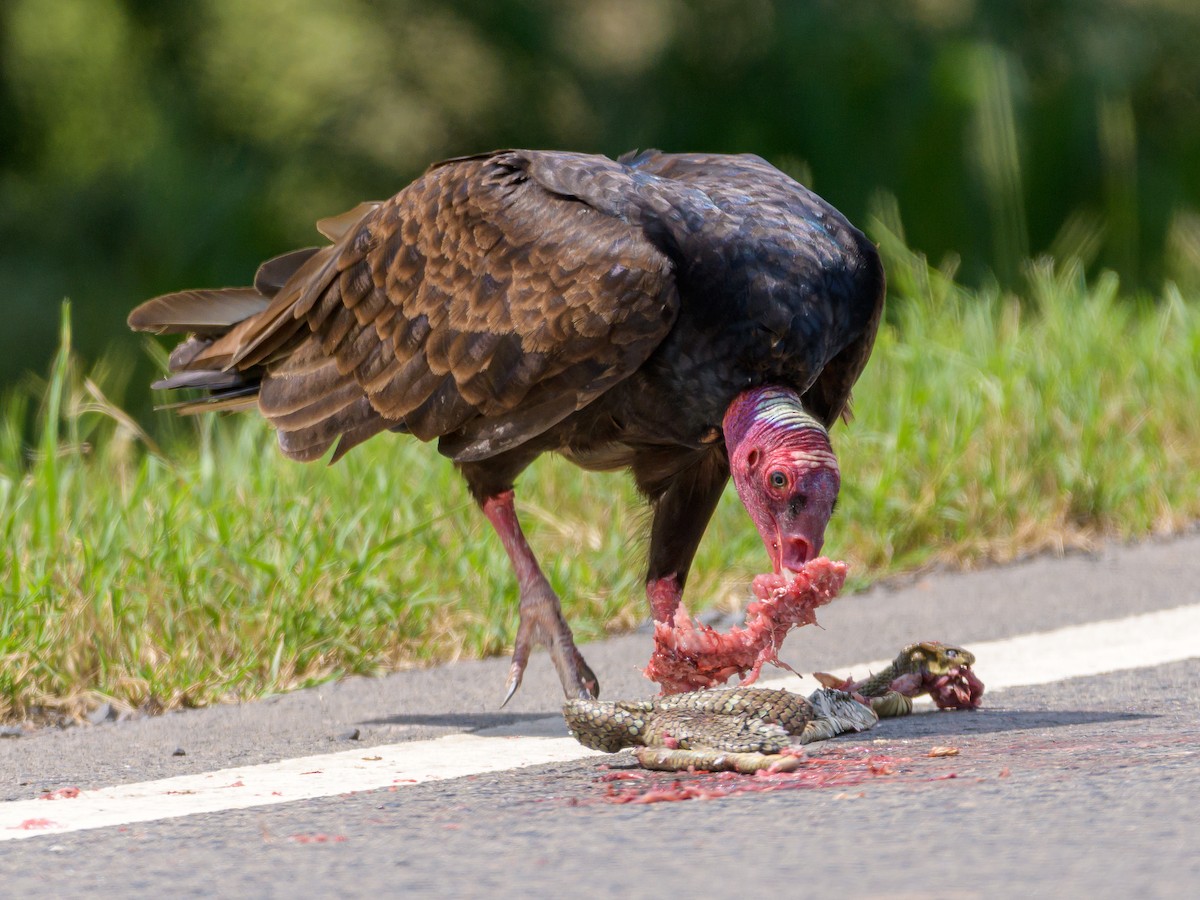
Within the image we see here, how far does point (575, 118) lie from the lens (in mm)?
12852

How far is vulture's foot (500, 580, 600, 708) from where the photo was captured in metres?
3.67

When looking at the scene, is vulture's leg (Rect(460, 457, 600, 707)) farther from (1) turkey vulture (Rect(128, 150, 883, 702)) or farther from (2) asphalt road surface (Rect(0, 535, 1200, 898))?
(2) asphalt road surface (Rect(0, 535, 1200, 898))

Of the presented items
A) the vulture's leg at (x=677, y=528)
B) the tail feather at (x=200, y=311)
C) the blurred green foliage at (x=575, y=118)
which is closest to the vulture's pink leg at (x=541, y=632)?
the vulture's leg at (x=677, y=528)

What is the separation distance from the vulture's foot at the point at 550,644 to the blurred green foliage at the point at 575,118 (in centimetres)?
670

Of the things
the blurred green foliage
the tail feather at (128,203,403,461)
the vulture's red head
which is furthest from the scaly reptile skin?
the blurred green foliage

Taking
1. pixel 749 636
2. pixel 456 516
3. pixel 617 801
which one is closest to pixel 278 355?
pixel 456 516

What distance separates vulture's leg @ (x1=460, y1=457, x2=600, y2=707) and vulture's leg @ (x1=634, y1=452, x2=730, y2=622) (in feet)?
1.11

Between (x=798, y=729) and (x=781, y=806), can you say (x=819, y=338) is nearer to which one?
(x=798, y=729)

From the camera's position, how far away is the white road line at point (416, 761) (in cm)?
283

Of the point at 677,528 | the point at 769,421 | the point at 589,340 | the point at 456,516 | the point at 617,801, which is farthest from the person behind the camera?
the point at 456,516

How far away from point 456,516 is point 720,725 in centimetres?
199

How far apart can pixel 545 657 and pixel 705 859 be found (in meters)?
2.35

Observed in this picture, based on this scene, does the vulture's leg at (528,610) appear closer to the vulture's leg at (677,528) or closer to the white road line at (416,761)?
the white road line at (416,761)

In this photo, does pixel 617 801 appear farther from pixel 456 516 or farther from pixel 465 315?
pixel 456 516
